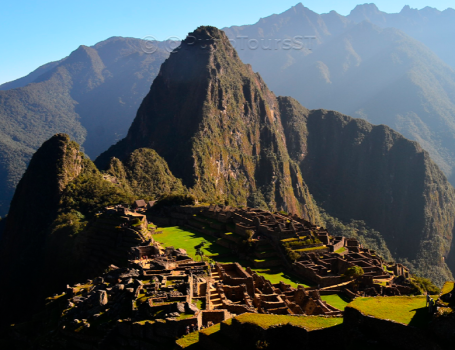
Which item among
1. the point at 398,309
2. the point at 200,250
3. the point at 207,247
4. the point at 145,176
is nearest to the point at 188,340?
the point at 398,309

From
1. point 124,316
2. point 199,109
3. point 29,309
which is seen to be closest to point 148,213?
point 29,309

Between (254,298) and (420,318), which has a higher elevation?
(420,318)

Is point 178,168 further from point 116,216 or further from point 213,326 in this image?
point 213,326

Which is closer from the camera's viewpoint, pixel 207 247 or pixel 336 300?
pixel 336 300

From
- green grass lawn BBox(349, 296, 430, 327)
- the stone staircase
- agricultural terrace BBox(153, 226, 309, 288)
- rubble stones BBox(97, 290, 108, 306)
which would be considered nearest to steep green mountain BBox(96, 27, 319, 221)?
agricultural terrace BBox(153, 226, 309, 288)

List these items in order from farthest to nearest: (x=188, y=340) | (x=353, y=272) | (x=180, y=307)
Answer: (x=353, y=272) < (x=180, y=307) < (x=188, y=340)

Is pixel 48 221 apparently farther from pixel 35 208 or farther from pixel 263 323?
pixel 263 323
